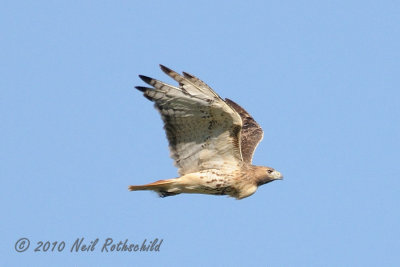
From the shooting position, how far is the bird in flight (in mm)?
10984

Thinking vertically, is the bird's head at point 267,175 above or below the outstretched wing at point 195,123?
below

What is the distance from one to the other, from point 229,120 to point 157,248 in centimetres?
283

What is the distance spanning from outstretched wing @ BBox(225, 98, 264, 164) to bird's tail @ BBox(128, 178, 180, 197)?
1854 mm

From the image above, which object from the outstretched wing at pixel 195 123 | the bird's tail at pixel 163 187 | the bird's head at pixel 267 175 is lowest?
the bird's tail at pixel 163 187

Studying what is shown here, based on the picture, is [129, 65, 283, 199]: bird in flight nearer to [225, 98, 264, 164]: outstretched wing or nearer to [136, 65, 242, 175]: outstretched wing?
[136, 65, 242, 175]: outstretched wing

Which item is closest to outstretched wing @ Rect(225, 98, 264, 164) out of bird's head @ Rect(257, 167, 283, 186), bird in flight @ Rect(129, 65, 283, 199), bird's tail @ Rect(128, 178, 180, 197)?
bird's head @ Rect(257, 167, 283, 186)

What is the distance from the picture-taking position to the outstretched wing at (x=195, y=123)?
35.8ft

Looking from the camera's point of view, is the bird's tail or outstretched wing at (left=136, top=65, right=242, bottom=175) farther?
the bird's tail

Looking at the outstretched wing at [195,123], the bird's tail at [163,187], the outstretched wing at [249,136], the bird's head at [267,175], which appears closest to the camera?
the outstretched wing at [195,123]

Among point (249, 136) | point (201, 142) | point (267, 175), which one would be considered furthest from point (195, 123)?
point (249, 136)

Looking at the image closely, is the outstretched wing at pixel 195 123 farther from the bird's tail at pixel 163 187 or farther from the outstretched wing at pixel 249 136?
the outstretched wing at pixel 249 136

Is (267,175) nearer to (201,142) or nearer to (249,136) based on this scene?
(201,142)

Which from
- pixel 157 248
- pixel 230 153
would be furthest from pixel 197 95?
pixel 157 248

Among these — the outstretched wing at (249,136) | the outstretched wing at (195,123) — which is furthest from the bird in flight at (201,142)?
the outstretched wing at (249,136)
